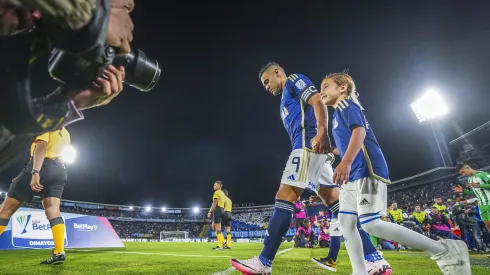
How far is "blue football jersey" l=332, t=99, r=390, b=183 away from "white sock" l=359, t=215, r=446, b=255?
0.45m

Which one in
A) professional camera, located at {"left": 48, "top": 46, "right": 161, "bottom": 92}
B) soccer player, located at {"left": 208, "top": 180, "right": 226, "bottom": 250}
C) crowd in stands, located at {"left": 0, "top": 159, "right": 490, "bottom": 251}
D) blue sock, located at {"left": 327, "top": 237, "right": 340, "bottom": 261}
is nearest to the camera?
professional camera, located at {"left": 48, "top": 46, "right": 161, "bottom": 92}

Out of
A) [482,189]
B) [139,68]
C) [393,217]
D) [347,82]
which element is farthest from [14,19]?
[393,217]

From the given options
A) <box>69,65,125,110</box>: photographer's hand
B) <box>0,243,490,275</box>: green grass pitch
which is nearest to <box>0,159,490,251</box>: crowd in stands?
<box>0,243,490,275</box>: green grass pitch

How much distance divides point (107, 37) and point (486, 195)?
393 inches

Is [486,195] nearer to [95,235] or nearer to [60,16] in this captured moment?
[60,16]

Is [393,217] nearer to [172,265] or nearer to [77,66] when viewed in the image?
[172,265]

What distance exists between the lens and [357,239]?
2.98 metres

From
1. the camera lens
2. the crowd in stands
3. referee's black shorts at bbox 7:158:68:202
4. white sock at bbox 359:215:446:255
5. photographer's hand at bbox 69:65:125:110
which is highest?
the camera lens

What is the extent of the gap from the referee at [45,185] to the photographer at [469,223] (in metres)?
13.1

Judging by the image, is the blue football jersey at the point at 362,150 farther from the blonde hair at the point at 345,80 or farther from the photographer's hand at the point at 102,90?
the photographer's hand at the point at 102,90

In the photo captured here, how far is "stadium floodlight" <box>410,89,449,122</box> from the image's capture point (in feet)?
84.3

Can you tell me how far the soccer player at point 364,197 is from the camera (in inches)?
101

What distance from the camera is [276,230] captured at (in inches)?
125

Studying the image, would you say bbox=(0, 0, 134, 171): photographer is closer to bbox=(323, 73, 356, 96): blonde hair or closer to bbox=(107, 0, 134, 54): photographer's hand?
bbox=(107, 0, 134, 54): photographer's hand
